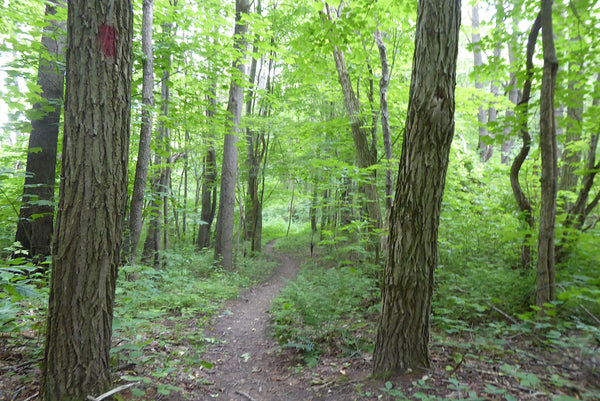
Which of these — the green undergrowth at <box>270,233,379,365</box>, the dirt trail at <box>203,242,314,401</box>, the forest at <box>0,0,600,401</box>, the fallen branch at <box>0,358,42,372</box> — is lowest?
the dirt trail at <box>203,242,314,401</box>

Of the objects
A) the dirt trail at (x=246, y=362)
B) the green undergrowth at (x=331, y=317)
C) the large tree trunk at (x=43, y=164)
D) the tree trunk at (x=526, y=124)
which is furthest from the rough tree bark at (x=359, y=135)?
the large tree trunk at (x=43, y=164)

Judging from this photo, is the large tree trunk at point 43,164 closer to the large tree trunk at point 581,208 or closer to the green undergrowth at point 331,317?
the green undergrowth at point 331,317

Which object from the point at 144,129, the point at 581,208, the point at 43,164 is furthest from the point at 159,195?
the point at 581,208

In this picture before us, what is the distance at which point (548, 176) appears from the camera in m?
3.55

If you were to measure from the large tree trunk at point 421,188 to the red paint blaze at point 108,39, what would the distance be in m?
2.63

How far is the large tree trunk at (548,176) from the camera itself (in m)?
3.51

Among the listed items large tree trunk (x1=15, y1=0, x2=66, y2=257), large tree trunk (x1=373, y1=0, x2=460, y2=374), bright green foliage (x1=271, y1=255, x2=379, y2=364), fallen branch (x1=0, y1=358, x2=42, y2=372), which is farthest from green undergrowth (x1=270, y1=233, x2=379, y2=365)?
large tree trunk (x1=15, y1=0, x2=66, y2=257)

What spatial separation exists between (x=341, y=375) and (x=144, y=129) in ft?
19.1

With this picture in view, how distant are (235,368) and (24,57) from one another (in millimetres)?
6375

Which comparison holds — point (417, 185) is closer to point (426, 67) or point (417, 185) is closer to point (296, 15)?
point (426, 67)

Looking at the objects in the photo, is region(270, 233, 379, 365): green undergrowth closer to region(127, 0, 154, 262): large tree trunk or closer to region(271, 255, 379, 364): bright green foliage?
region(271, 255, 379, 364): bright green foliage

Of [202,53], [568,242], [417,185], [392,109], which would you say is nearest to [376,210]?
[392,109]

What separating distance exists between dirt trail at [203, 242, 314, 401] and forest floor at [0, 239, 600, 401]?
0.5 inches

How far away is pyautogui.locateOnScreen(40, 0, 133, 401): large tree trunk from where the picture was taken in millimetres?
2311
